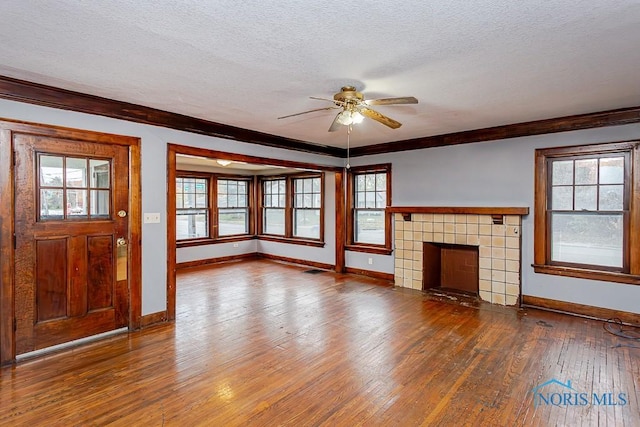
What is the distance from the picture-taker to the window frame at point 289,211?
24.1 ft

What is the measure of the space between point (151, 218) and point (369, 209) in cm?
390

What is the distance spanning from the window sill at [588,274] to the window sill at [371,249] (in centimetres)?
230

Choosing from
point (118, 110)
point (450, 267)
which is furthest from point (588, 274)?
point (118, 110)

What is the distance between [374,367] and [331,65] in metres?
2.50

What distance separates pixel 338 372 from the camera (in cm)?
286

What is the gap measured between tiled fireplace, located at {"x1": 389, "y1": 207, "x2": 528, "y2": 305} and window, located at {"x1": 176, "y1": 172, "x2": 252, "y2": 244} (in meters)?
4.23

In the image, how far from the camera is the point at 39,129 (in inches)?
122

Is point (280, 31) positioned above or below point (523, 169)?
above

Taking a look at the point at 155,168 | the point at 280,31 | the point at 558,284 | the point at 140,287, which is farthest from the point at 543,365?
the point at 155,168

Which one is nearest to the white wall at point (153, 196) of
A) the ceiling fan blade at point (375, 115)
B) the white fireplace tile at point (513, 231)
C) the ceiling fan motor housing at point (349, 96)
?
the ceiling fan motor housing at point (349, 96)

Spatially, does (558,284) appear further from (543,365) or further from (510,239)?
(543,365)

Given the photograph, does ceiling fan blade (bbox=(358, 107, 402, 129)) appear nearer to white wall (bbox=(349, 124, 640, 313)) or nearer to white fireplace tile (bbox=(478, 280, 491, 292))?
white wall (bbox=(349, 124, 640, 313))

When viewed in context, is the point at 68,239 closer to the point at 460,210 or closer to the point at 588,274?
the point at 460,210

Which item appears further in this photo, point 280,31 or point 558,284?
point 558,284
